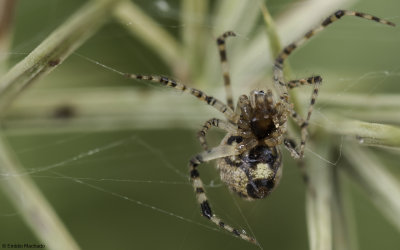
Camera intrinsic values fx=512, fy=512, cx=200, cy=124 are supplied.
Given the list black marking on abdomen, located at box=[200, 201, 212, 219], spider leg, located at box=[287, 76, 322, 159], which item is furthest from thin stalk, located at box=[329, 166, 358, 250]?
black marking on abdomen, located at box=[200, 201, 212, 219]

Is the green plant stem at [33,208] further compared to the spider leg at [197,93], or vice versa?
the spider leg at [197,93]

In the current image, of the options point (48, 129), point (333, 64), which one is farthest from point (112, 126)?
point (333, 64)

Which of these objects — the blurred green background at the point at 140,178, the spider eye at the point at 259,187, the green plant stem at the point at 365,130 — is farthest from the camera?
the blurred green background at the point at 140,178

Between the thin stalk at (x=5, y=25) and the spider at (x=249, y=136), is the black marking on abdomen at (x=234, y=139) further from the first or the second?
the thin stalk at (x=5, y=25)

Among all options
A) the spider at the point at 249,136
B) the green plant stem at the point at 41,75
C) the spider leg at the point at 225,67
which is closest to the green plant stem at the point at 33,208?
the green plant stem at the point at 41,75

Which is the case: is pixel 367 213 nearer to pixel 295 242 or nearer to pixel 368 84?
pixel 295 242

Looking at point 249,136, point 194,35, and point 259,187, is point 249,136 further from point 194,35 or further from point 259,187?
point 194,35

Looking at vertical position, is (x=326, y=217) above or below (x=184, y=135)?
below
